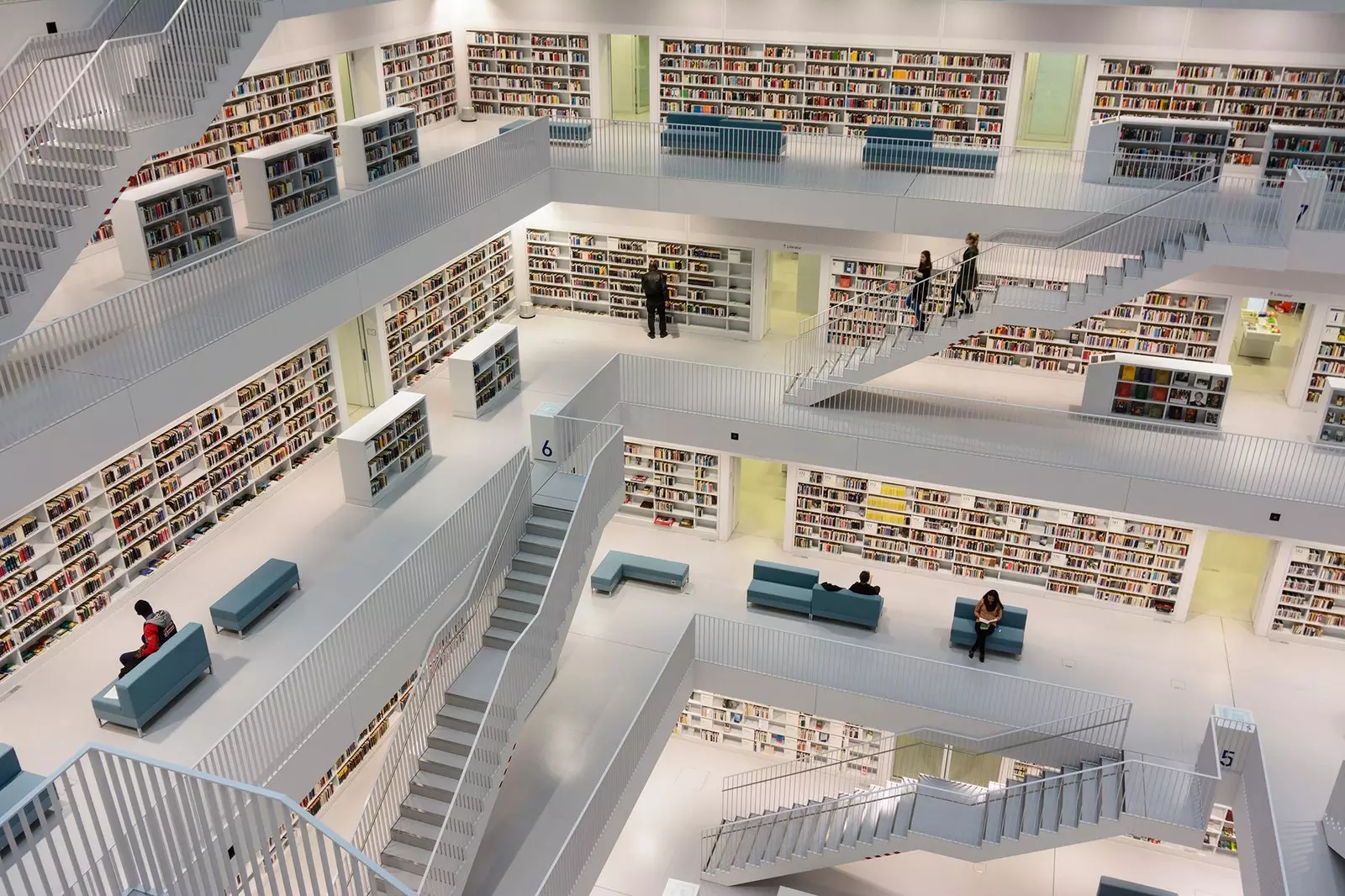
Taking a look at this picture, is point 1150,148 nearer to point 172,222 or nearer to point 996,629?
point 996,629

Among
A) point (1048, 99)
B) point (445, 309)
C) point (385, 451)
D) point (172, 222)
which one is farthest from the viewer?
point (1048, 99)

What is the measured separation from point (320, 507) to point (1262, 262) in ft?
41.2

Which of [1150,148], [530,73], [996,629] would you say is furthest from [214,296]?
[1150,148]

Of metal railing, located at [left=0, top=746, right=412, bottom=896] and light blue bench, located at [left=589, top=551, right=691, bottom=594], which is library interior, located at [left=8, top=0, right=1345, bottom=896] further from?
metal railing, located at [left=0, top=746, right=412, bottom=896]

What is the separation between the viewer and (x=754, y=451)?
611 inches

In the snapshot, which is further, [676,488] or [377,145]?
[676,488]

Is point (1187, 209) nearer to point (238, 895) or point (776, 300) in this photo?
point (776, 300)

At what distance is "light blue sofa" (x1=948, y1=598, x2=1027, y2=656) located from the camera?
14484 mm

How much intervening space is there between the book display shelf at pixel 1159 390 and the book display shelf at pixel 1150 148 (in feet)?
8.72

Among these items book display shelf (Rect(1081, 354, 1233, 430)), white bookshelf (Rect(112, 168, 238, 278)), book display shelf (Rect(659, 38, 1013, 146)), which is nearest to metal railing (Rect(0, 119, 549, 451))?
white bookshelf (Rect(112, 168, 238, 278))

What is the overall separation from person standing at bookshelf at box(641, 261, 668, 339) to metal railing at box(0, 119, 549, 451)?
3.58m

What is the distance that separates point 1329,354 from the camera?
48.7 feet

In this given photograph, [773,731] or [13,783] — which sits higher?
[13,783]

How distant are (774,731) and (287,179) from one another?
10642mm
